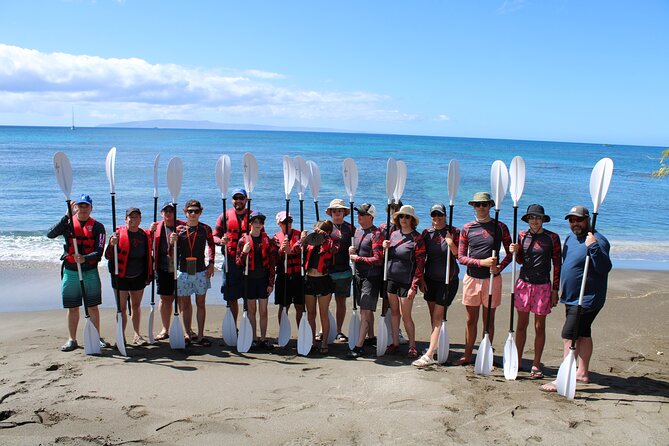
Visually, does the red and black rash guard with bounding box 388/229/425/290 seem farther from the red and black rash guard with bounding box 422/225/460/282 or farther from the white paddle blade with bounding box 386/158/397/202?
the white paddle blade with bounding box 386/158/397/202

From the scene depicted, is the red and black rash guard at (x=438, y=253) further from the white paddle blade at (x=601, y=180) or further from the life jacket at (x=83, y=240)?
the life jacket at (x=83, y=240)

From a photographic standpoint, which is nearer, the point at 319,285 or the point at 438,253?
the point at 438,253

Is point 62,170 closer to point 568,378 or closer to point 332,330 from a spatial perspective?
point 332,330

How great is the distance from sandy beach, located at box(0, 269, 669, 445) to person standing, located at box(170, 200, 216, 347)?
0.52 meters

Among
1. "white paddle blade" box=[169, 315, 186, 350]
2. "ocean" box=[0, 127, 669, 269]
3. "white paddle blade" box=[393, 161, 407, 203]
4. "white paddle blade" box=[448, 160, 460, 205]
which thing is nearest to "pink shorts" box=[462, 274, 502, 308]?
"white paddle blade" box=[448, 160, 460, 205]

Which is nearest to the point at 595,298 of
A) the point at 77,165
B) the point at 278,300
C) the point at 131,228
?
the point at 278,300

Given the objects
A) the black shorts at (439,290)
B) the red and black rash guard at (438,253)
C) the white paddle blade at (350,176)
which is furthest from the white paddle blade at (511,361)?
the white paddle blade at (350,176)

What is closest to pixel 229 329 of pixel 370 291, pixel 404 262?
pixel 370 291

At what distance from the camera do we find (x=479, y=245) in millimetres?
5617

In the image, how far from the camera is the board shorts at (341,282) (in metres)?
6.48

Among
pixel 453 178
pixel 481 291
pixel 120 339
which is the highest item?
pixel 453 178

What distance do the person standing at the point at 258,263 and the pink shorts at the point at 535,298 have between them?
268 cm

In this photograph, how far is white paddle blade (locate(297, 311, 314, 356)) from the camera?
20.6ft

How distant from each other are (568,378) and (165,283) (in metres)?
4.39
